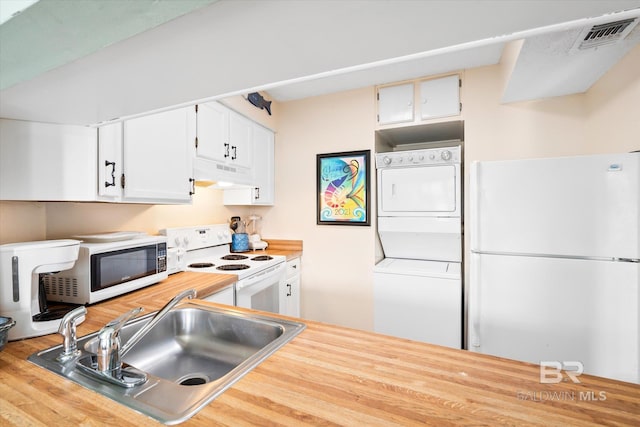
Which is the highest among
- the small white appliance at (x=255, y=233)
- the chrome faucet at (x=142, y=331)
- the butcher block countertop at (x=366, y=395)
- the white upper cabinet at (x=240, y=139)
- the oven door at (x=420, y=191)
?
the white upper cabinet at (x=240, y=139)

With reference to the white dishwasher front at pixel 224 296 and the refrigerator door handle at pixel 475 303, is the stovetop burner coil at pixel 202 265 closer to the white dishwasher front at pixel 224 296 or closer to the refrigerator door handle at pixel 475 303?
the white dishwasher front at pixel 224 296

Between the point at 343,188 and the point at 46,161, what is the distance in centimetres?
205

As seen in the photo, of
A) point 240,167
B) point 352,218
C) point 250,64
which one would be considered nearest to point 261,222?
point 240,167

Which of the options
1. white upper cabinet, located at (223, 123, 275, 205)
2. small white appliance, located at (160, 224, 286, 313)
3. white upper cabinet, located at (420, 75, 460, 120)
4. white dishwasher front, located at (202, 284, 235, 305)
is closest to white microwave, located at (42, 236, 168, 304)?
white dishwasher front, located at (202, 284, 235, 305)

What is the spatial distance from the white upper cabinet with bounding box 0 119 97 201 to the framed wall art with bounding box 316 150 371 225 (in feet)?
6.04

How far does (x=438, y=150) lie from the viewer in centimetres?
230

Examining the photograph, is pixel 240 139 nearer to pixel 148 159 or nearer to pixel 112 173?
pixel 148 159

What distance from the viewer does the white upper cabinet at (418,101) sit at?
233 cm

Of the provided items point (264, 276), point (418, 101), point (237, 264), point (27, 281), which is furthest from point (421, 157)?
point (27, 281)

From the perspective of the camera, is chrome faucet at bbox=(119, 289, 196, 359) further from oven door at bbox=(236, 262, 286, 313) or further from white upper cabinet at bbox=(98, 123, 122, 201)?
oven door at bbox=(236, 262, 286, 313)

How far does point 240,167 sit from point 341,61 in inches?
75.6

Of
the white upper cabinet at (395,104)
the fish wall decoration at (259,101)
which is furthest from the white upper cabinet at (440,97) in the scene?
the fish wall decoration at (259,101)

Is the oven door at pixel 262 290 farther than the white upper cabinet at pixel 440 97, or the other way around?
the white upper cabinet at pixel 440 97

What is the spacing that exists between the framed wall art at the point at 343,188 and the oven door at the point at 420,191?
0.18 metres
